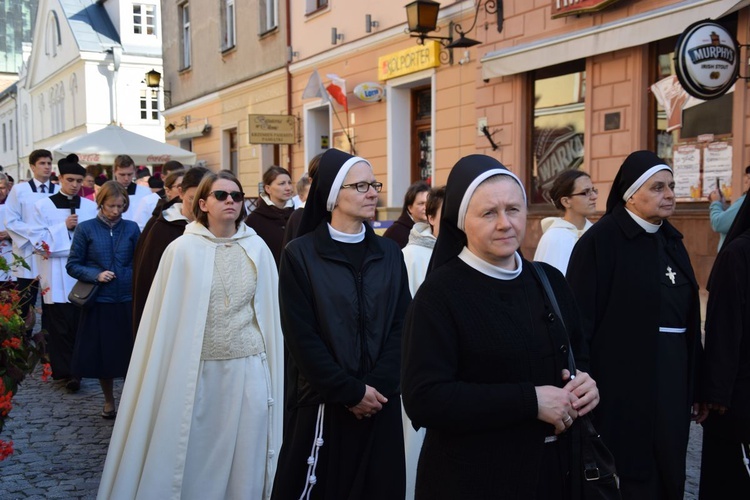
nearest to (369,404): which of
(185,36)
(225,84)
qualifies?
(225,84)

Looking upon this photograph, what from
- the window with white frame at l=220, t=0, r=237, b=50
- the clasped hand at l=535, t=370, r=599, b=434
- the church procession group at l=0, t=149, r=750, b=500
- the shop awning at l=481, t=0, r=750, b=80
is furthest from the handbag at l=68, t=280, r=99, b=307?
the window with white frame at l=220, t=0, r=237, b=50

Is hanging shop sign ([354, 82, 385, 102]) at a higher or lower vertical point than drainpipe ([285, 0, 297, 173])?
lower

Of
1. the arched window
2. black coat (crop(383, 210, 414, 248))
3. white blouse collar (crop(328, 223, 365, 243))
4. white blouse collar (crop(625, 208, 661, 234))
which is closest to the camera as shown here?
white blouse collar (crop(328, 223, 365, 243))

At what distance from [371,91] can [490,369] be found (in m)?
14.2

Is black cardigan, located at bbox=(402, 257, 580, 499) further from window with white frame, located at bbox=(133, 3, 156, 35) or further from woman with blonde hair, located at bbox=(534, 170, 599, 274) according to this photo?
window with white frame, located at bbox=(133, 3, 156, 35)

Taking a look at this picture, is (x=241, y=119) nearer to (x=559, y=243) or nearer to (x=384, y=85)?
(x=384, y=85)

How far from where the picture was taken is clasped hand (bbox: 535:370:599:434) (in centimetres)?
257

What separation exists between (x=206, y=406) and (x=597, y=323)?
213cm

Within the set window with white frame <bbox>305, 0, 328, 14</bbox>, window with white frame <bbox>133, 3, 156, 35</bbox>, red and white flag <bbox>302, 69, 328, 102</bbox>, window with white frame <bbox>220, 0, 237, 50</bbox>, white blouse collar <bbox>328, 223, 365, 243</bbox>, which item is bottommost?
white blouse collar <bbox>328, 223, 365, 243</bbox>

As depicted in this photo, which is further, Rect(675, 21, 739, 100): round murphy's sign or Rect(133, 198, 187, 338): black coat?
Rect(675, 21, 739, 100): round murphy's sign

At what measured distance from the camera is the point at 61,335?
8.72m

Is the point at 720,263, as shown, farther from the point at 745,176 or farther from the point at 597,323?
the point at 745,176

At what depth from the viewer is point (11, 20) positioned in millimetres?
76375

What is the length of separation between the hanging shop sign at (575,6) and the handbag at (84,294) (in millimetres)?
7279
